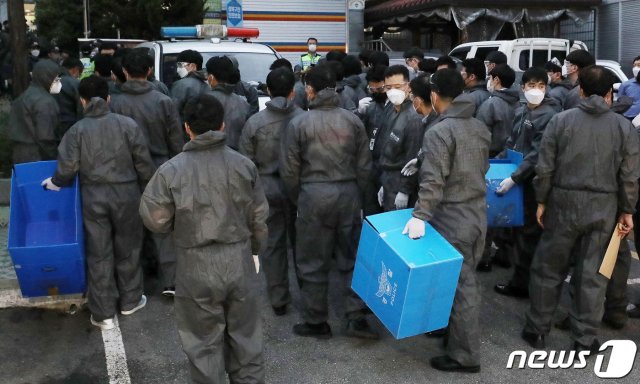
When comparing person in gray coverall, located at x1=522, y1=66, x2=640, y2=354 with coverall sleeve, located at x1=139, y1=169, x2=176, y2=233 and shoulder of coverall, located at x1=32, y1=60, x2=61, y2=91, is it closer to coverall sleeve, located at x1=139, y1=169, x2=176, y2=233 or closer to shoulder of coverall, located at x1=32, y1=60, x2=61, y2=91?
coverall sleeve, located at x1=139, y1=169, x2=176, y2=233

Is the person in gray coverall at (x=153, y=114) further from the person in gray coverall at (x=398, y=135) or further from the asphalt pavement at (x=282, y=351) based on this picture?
the person in gray coverall at (x=398, y=135)

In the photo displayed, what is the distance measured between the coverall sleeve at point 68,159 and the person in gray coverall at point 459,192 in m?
2.36

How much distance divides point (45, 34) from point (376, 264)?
61.4 feet

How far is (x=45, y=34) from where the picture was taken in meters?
20.4

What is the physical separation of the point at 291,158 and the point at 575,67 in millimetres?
3696

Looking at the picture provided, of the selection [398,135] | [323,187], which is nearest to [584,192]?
[398,135]

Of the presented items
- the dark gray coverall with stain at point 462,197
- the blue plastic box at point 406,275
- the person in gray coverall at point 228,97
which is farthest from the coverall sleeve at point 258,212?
the person in gray coverall at point 228,97

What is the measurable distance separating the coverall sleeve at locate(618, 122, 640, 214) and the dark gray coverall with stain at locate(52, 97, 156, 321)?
3.22 metres

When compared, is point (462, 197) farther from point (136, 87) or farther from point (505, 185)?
point (136, 87)

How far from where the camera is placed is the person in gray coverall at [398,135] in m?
4.99

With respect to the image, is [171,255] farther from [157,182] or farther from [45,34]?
[45,34]

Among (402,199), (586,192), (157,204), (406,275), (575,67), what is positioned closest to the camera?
(157,204)

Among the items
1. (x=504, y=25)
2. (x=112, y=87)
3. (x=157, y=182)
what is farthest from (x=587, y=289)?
(x=504, y=25)

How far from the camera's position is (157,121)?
5.79 metres
